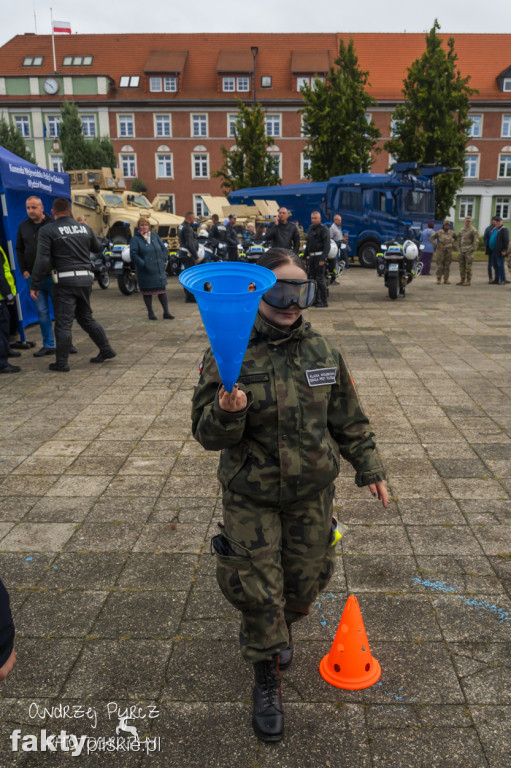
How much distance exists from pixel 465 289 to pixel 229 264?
52.3 feet

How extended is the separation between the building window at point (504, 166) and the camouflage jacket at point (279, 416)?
53807 millimetres

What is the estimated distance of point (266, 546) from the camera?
2.32 meters

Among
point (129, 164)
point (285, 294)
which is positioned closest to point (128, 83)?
point (129, 164)

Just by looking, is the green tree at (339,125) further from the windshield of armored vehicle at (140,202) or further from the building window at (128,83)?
the building window at (128,83)

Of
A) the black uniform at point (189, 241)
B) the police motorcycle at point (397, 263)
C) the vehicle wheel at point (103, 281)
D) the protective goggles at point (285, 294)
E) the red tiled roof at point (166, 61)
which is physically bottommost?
the vehicle wheel at point (103, 281)

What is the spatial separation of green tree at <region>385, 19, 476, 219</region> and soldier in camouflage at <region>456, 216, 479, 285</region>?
12523 millimetres

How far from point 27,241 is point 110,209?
1303cm

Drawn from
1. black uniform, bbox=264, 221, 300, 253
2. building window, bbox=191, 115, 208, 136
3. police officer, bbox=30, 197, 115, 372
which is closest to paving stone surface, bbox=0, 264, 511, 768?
police officer, bbox=30, 197, 115, 372

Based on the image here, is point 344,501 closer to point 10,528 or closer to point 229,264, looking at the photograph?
point 10,528

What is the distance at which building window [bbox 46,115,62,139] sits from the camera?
1960 inches

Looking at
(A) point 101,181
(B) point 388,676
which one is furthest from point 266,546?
(A) point 101,181

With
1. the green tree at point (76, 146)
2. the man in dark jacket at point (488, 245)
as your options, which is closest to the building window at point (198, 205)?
the green tree at point (76, 146)

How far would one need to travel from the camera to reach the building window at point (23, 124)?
1975 inches
